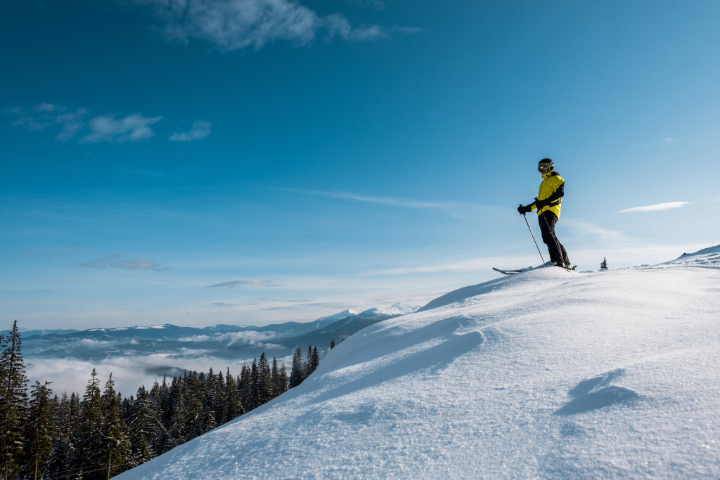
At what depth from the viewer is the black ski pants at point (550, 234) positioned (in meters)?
10.6

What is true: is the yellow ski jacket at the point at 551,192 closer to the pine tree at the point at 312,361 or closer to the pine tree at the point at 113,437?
the pine tree at the point at 113,437

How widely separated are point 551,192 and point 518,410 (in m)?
9.61

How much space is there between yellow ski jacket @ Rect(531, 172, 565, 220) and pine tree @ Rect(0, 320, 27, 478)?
116 feet

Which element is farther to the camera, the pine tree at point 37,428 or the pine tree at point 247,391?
the pine tree at point 247,391

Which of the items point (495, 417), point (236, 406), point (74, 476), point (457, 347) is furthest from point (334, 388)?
point (236, 406)

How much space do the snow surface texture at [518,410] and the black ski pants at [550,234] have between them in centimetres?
544

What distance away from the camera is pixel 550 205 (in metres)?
10.6

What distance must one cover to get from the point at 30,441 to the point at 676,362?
133 feet

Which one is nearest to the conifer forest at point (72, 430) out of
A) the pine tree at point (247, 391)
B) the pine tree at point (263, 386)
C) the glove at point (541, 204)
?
the pine tree at point (263, 386)

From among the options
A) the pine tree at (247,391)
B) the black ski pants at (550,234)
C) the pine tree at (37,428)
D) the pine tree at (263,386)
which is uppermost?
the black ski pants at (550,234)

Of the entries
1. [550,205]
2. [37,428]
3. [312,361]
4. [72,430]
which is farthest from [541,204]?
[312,361]

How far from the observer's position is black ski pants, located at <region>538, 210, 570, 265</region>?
1057 cm

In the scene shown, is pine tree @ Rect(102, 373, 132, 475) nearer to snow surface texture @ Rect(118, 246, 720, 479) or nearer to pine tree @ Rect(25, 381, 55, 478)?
pine tree @ Rect(25, 381, 55, 478)

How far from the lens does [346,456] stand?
2547 mm
